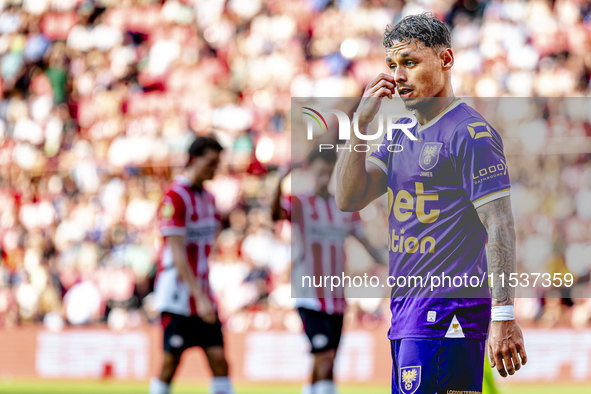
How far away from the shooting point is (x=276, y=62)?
1392 centimetres

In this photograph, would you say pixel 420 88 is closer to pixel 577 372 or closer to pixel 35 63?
pixel 577 372

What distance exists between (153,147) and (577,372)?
827cm

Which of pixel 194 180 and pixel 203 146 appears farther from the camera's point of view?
pixel 194 180

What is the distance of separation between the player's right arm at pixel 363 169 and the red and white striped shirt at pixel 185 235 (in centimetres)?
313

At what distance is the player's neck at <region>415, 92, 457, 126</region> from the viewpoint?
280cm

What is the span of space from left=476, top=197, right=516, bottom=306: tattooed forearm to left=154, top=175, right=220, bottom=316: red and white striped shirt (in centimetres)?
366

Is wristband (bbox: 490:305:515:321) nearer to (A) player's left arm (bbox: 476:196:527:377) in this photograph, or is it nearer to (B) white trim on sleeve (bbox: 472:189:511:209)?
(A) player's left arm (bbox: 476:196:527:377)

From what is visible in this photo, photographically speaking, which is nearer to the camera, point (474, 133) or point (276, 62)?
point (474, 133)

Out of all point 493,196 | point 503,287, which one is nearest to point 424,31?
point 493,196

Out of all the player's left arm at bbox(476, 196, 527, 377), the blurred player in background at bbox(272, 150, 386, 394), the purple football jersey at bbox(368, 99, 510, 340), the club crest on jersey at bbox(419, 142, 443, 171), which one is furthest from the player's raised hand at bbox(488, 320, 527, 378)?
the blurred player in background at bbox(272, 150, 386, 394)

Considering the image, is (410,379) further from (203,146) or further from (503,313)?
(203,146)

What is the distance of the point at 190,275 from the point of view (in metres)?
5.69

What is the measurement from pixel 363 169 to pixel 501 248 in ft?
2.06

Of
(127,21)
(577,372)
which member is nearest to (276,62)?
(127,21)
